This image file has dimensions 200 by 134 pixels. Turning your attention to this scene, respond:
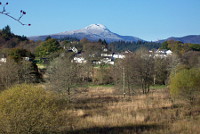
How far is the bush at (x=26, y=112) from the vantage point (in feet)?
31.8

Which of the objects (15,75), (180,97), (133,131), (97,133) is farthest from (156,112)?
(15,75)

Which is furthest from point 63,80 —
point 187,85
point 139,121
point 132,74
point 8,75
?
point 187,85

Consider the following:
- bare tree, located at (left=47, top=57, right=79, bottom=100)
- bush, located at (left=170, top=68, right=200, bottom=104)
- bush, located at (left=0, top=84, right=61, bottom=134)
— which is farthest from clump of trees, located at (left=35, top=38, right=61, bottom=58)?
bush, located at (left=0, top=84, right=61, bottom=134)

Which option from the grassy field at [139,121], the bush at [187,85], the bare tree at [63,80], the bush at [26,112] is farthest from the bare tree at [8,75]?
the bush at [187,85]

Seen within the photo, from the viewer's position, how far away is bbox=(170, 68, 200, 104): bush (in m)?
20.7

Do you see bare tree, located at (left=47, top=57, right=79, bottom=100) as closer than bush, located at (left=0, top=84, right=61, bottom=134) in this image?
No

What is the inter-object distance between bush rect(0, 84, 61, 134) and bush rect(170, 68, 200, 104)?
527 inches

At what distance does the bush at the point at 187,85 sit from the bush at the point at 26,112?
43.9ft

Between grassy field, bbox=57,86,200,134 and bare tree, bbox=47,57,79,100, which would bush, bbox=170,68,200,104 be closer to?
grassy field, bbox=57,86,200,134

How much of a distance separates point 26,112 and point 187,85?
14847mm

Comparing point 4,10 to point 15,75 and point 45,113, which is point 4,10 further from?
point 15,75

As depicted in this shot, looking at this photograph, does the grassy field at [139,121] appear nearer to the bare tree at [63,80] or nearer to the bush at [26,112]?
the bush at [26,112]

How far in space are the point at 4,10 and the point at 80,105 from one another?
21601mm

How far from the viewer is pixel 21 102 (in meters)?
9.91
